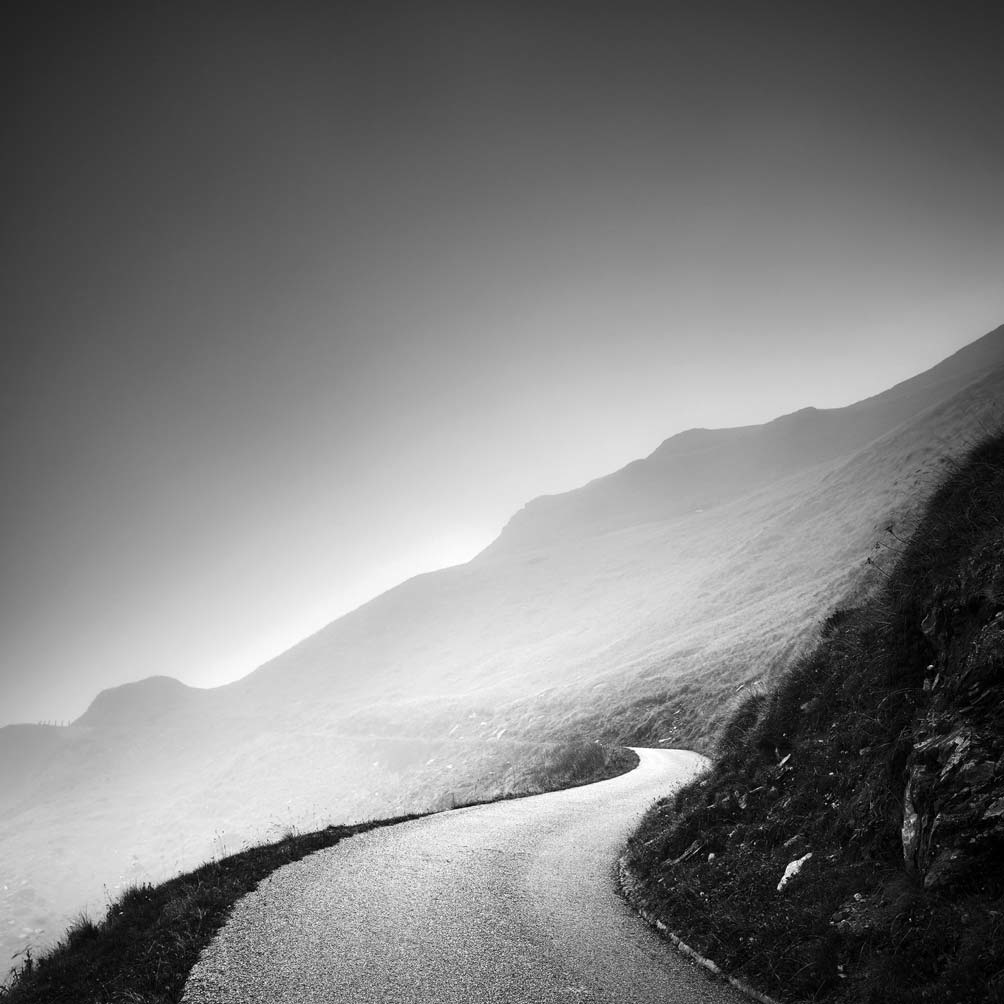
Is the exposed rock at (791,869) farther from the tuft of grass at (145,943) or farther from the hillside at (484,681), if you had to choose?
the tuft of grass at (145,943)

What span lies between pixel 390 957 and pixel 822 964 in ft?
18.2

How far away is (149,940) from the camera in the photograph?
8156 millimetres

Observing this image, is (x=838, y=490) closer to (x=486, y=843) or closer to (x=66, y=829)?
(x=486, y=843)

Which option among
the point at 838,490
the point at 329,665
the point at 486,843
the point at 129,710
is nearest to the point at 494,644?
the point at 329,665

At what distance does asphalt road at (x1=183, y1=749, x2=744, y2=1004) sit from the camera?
21.4 ft

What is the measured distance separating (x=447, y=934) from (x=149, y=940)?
475cm

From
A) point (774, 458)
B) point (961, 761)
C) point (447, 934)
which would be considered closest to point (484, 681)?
point (447, 934)

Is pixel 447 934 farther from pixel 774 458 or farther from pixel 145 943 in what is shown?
pixel 774 458

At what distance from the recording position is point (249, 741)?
93250 millimetres

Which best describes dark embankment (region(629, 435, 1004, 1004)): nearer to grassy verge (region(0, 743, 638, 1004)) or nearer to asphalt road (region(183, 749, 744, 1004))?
asphalt road (region(183, 749, 744, 1004))

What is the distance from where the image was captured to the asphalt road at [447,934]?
6.54m

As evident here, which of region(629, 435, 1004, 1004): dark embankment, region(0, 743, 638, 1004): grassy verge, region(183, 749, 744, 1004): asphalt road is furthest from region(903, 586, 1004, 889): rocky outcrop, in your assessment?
region(0, 743, 638, 1004): grassy verge

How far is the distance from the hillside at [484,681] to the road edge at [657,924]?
8.56 meters

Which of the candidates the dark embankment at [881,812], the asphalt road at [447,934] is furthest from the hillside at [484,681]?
the asphalt road at [447,934]
